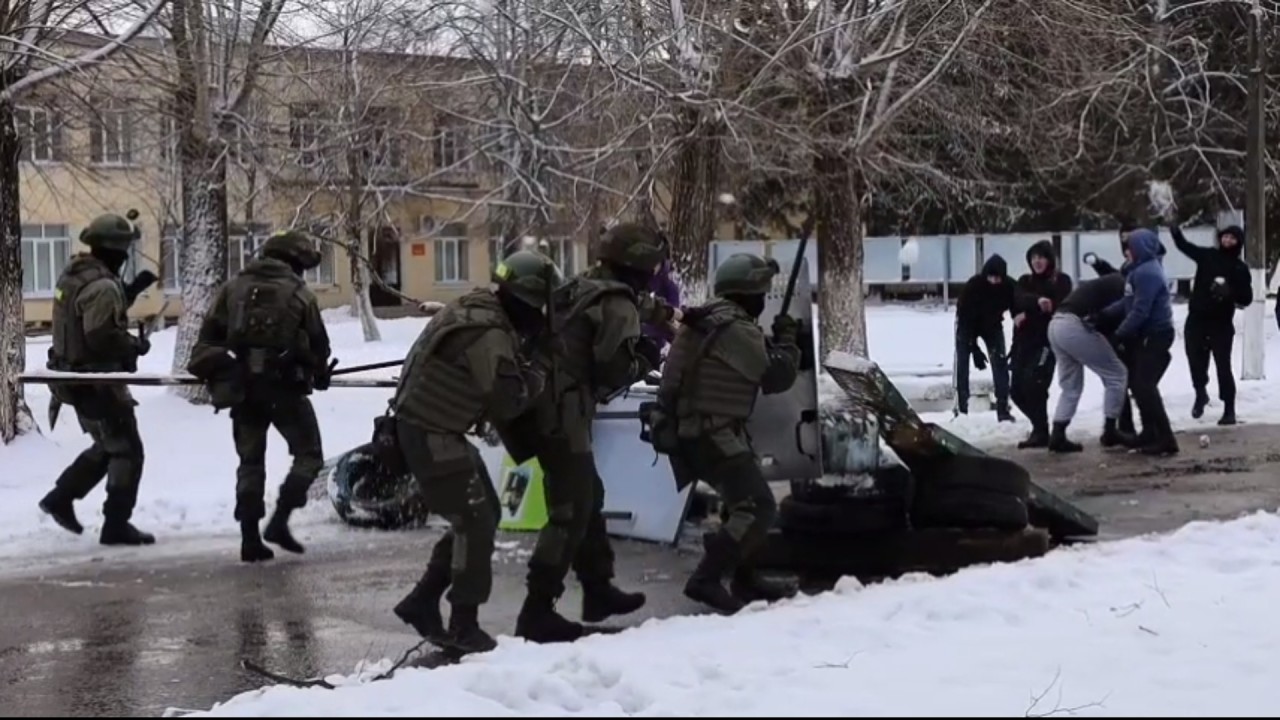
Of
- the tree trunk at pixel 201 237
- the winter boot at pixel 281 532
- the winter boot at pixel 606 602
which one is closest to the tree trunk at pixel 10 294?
the tree trunk at pixel 201 237

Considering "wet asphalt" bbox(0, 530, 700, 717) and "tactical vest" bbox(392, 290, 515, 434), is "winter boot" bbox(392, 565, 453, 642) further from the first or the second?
"tactical vest" bbox(392, 290, 515, 434)

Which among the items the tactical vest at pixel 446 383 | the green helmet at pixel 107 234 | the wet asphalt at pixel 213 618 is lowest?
the wet asphalt at pixel 213 618

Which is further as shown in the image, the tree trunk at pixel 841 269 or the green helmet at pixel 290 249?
the tree trunk at pixel 841 269

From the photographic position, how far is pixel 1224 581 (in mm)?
7539

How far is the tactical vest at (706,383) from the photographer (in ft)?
23.3

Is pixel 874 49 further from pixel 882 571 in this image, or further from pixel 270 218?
pixel 270 218

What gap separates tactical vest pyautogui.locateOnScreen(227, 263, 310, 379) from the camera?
27.4 ft

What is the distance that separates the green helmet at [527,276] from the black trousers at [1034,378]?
7.53m

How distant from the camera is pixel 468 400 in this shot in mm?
6258

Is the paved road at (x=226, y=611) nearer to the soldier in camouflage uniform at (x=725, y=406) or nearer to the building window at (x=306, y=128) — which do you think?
the soldier in camouflage uniform at (x=725, y=406)

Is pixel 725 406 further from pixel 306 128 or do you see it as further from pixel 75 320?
pixel 306 128

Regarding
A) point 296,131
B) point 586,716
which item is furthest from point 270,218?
point 586,716

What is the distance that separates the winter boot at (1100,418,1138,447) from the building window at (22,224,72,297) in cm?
3253

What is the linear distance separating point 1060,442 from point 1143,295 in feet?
4.65
